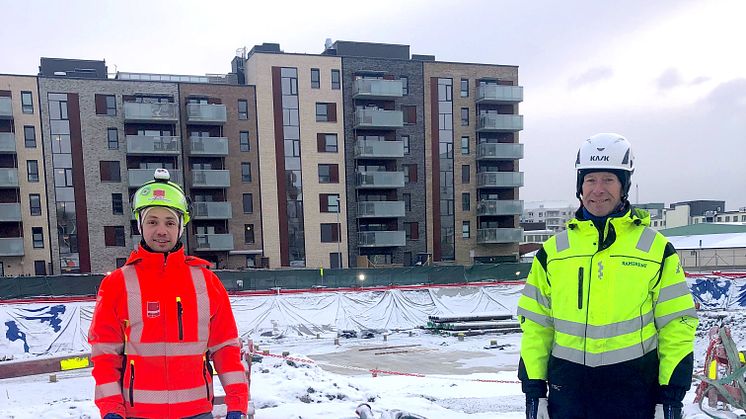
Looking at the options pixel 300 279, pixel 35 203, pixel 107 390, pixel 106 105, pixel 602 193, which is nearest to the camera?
pixel 107 390

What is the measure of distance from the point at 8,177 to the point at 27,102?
5101 millimetres

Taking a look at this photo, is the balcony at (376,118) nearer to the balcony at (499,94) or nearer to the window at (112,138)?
the balcony at (499,94)

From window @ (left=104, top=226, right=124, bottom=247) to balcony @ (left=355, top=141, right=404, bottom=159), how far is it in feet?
56.5

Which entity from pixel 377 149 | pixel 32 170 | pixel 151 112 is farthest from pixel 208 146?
pixel 377 149

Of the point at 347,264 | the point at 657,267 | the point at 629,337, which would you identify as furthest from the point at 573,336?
the point at 347,264

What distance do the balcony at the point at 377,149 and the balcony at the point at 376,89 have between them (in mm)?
3544

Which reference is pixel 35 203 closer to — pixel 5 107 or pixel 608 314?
pixel 5 107

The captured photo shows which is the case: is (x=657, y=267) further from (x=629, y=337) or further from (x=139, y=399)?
(x=139, y=399)

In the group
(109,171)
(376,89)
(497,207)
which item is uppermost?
(376,89)

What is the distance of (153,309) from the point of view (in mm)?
2789

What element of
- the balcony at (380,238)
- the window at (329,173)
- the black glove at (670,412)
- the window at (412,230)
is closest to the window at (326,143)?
the window at (329,173)

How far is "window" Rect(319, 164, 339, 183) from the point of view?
35.9 metres

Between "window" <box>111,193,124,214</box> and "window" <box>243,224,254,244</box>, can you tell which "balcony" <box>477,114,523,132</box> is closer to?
"window" <box>243,224,254,244</box>

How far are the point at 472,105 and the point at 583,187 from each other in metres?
37.3
